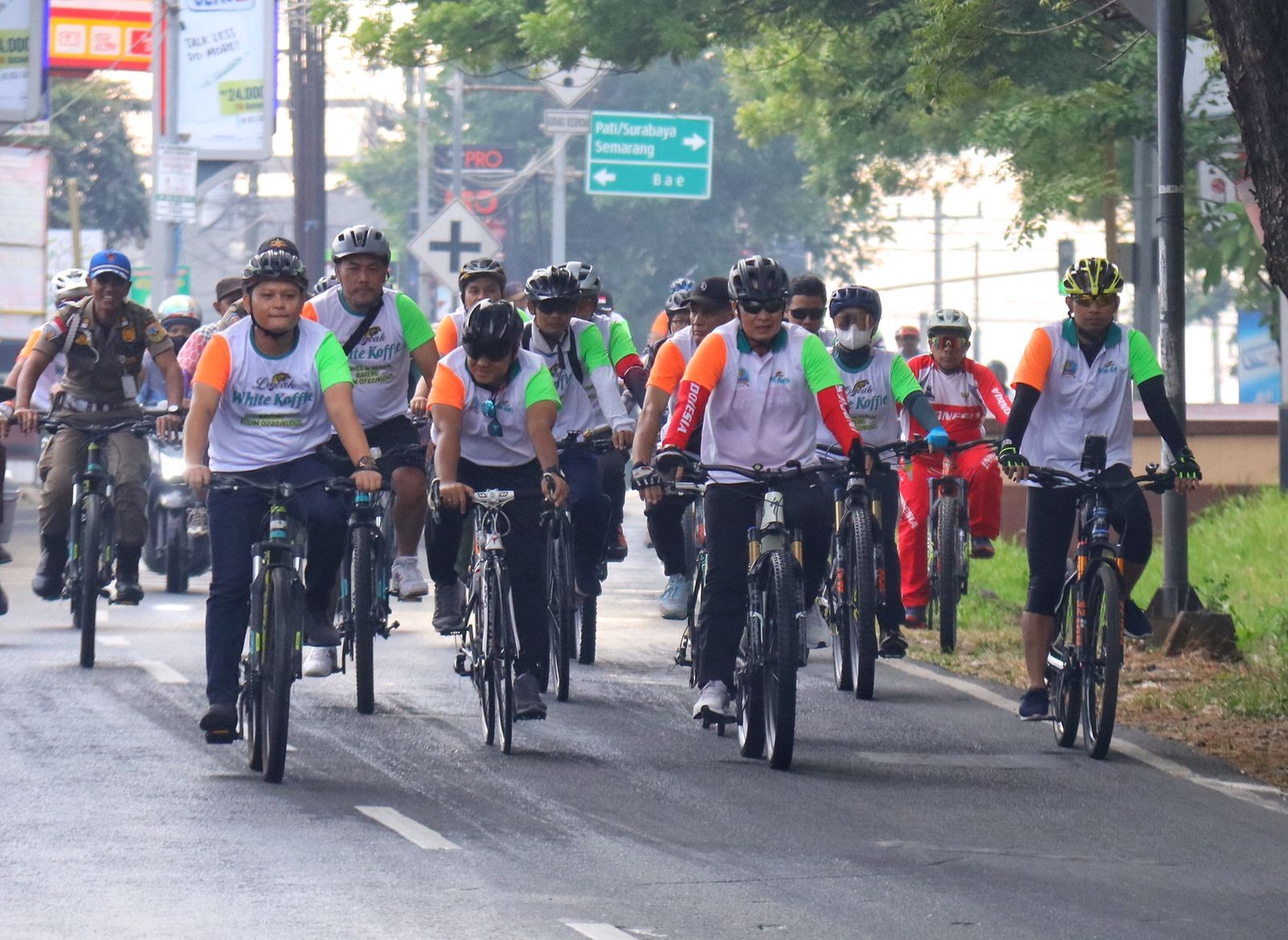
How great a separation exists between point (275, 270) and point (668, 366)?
312 centimetres

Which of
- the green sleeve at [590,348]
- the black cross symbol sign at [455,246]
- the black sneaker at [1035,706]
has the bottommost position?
the black sneaker at [1035,706]

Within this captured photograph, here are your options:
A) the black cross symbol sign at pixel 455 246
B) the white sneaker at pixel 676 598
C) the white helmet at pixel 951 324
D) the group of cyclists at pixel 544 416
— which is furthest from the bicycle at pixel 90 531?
the black cross symbol sign at pixel 455 246

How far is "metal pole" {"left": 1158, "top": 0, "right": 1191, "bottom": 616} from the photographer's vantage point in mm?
12711

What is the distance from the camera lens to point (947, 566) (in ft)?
42.2

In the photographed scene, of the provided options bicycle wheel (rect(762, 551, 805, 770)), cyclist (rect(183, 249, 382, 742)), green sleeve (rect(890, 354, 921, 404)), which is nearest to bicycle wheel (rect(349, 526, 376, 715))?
cyclist (rect(183, 249, 382, 742))

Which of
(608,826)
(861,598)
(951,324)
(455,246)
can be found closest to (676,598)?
(951,324)

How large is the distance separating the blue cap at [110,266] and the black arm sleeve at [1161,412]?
5323 millimetres

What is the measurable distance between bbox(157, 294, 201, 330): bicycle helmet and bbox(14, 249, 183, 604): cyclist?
393cm

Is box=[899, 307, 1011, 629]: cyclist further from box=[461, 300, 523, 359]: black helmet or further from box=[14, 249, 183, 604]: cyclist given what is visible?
box=[461, 300, 523, 359]: black helmet

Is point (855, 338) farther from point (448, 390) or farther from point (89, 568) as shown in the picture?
point (89, 568)

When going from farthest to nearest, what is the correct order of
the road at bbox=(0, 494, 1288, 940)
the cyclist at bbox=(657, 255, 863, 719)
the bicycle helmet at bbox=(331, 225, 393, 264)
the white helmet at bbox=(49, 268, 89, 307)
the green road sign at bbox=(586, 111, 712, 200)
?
the green road sign at bbox=(586, 111, 712, 200) → the white helmet at bbox=(49, 268, 89, 307) → the bicycle helmet at bbox=(331, 225, 393, 264) → the cyclist at bbox=(657, 255, 863, 719) → the road at bbox=(0, 494, 1288, 940)

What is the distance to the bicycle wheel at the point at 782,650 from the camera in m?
8.88

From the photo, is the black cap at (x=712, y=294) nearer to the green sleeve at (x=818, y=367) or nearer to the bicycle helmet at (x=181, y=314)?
the green sleeve at (x=818, y=367)

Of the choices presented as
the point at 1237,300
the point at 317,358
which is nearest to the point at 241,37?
the point at 1237,300
